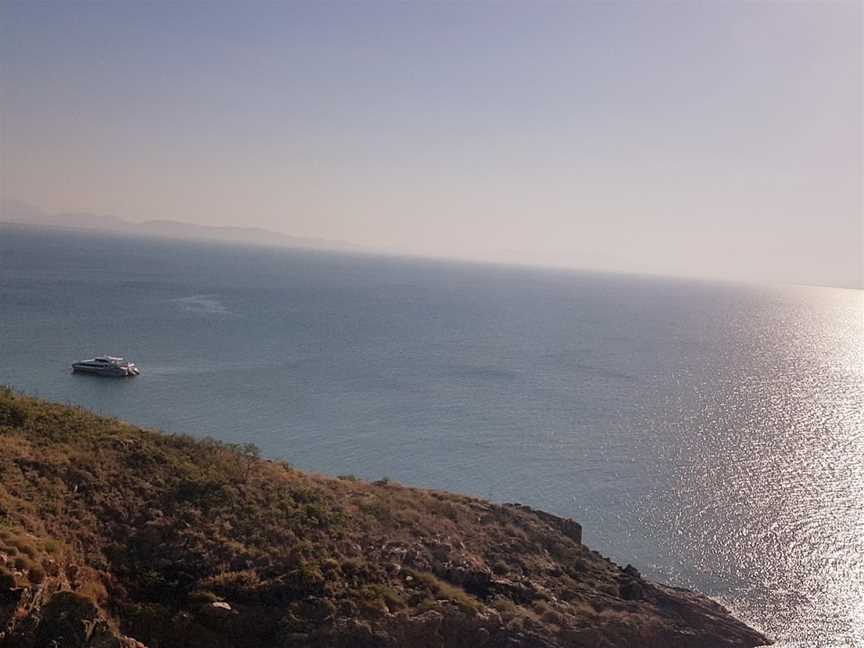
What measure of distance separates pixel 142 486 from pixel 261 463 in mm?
6973

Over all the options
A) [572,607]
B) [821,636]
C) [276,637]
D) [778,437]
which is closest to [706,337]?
[778,437]

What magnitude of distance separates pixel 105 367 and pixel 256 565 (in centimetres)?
5265

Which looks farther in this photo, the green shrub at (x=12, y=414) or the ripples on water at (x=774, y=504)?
the ripples on water at (x=774, y=504)

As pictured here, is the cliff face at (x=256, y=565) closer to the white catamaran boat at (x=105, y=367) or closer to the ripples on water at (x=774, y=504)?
the ripples on water at (x=774, y=504)

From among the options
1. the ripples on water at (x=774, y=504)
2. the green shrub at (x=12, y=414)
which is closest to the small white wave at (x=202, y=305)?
the ripples on water at (x=774, y=504)

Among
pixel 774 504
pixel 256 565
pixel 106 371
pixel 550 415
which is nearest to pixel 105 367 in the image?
pixel 106 371

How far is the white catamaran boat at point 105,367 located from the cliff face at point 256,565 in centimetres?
3973

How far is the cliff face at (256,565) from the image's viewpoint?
19.7 metres

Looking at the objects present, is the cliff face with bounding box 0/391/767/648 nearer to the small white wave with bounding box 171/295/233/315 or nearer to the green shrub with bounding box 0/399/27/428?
the green shrub with bounding box 0/399/27/428

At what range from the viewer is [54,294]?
4599 inches

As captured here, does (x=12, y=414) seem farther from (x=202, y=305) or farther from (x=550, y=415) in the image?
(x=202, y=305)

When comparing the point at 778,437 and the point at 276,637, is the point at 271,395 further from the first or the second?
the point at 778,437

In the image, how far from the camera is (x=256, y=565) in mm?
23047

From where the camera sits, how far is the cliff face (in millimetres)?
19719
